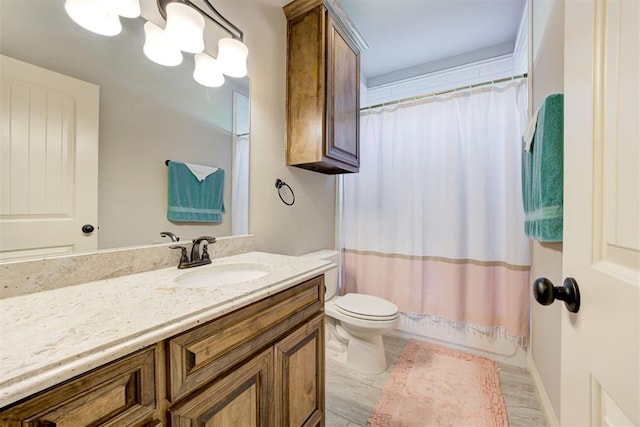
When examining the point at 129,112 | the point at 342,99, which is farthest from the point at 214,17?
the point at 342,99

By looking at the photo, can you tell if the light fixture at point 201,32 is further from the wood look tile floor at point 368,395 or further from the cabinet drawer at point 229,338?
the wood look tile floor at point 368,395

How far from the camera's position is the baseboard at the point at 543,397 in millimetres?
1263

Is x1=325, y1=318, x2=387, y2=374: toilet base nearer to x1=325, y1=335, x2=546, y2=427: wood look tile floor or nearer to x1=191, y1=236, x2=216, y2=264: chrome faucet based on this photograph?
x1=325, y1=335, x2=546, y2=427: wood look tile floor

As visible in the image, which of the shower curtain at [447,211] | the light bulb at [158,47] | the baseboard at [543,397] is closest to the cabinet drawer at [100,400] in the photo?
the light bulb at [158,47]

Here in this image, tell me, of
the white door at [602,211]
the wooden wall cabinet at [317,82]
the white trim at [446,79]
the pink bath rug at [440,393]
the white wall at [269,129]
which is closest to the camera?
the white door at [602,211]

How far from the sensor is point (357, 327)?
1.67m

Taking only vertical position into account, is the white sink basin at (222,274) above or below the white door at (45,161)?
below

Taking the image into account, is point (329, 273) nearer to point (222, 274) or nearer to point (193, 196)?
point (222, 274)

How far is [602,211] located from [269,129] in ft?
4.99

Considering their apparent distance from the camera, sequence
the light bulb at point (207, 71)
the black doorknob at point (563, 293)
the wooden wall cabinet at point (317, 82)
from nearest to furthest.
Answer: the black doorknob at point (563, 293) → the light bulb at point (207, 71) → the wooden wall cabinet at point (317, 82)

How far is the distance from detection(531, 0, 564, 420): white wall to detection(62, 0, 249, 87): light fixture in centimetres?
148

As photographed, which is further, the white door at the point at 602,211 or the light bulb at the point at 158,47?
the light bulb at the point at 158,47

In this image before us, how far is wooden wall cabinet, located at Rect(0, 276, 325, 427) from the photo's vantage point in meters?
0.45

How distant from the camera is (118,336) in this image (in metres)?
0.49
